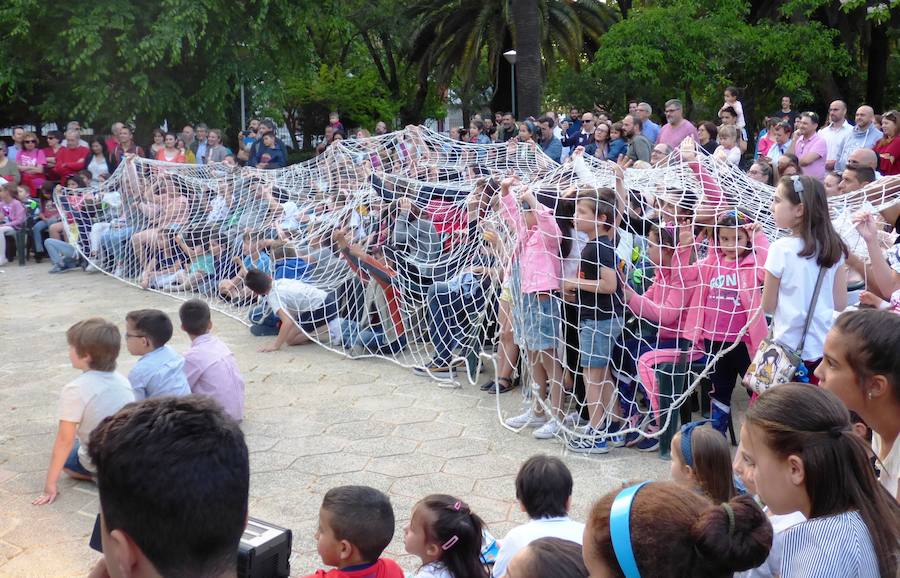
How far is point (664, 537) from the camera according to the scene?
164cm

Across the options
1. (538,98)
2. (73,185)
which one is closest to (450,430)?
(73,185)

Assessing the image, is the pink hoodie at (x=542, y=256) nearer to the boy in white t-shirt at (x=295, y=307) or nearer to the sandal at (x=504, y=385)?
the sandal at (x=504, y=385)

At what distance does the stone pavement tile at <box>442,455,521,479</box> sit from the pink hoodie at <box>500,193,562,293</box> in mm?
917

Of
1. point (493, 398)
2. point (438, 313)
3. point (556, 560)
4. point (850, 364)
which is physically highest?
point (850, 364)

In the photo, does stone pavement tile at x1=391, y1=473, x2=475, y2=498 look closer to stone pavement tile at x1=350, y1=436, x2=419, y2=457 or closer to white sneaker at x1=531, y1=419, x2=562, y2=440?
stone pavement tile at x1=350, y1=436, x2=419, y2=457

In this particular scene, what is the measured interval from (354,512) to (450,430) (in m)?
2.44

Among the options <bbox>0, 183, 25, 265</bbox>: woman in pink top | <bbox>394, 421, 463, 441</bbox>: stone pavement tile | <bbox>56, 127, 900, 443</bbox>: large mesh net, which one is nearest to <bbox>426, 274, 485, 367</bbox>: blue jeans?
<bbox>56, 127, 900, 443</bbox>: large mesh net

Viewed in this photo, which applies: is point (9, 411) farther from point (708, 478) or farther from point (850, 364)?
point (850, 364)

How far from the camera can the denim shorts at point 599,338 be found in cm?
487

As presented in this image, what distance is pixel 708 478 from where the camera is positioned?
2850mm

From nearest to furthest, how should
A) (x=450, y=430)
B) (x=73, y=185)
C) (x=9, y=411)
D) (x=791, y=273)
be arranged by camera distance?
1. (x=791, y=273)
2. (x=450, y=430)
3. (x=9, y=411)
4. (x=73, y=185)

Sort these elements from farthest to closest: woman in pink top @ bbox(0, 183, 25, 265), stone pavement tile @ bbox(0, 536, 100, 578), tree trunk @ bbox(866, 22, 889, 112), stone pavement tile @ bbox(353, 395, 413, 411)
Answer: tree trunk @ bbox(866, 22, 889, 112)
woman in pink top @ bbox(0, 183, 25, 265)
stone pavement tile @ bbox(353, 395, 413, 411)
stone pavement tile @ bbox(0, 536, 100, 578)

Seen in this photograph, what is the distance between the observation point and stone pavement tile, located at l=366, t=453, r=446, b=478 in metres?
4.59

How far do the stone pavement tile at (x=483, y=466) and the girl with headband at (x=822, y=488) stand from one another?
2601 millimetres
